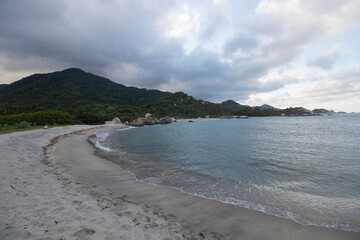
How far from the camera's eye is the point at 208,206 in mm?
5848

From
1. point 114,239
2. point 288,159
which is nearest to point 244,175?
point 288,159

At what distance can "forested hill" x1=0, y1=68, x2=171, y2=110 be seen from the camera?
11586 cm

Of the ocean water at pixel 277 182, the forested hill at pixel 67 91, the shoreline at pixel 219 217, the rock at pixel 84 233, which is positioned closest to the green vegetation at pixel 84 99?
the forested hill at pixel 67 91

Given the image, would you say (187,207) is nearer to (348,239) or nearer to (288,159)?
(348,239)

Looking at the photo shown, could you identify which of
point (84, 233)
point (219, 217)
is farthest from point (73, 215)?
point (219, 217)

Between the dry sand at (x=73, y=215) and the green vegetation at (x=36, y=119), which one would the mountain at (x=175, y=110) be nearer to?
the green vegetation at (x=36, y=119)

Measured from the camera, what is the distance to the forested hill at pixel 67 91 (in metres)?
116

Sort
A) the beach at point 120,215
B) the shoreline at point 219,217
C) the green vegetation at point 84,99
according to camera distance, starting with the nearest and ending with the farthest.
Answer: the beach at point 120,215, the shoreline at point 219,217, the green vegetation at point 84,99

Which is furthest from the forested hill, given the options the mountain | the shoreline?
the shoreline

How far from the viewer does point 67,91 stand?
135375mm

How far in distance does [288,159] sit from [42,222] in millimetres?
15544

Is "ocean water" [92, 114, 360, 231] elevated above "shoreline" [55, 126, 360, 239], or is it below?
below

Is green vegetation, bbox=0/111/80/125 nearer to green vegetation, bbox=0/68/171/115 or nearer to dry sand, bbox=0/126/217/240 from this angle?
dry sand, bbox=0/126/217/240

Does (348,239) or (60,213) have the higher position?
(60,213)
